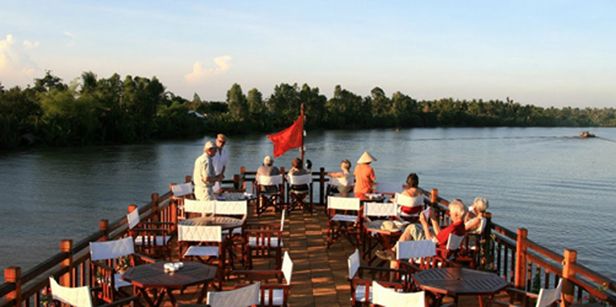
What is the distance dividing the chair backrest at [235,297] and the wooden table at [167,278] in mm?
765

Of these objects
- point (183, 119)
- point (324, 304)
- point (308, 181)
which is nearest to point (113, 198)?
point (308, 181)

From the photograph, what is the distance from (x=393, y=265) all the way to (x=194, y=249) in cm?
237

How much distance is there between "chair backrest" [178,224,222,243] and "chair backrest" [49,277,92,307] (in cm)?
182

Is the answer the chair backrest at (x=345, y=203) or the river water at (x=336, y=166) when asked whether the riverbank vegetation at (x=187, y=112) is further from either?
the chair backrest at (x=345, y=203)

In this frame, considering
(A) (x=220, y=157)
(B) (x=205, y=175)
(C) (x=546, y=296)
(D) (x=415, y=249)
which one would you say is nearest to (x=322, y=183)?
(A) (x=220, y=157)

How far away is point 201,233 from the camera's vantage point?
596 centimetres

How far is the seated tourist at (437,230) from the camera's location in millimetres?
5777

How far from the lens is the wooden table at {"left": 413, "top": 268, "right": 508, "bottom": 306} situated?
4465mm

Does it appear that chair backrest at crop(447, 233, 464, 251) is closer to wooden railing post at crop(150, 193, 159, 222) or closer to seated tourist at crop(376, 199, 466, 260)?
seated tourist at crop(376, 199, 466, 260)

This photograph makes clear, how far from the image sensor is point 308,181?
10477 millimetres

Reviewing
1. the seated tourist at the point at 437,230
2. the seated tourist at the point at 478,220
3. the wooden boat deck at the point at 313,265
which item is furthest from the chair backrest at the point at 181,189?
the seated tourist at the point at 478,220

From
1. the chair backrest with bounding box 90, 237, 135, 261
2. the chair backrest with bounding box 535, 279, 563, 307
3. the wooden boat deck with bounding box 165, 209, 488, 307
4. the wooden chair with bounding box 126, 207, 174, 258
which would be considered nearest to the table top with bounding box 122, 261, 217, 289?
the chair backrest with bounding box 90, 237, 135, 261

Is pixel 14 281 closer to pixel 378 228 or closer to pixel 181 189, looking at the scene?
pixel 378 228

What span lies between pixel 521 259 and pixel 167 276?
3791 millimetres
